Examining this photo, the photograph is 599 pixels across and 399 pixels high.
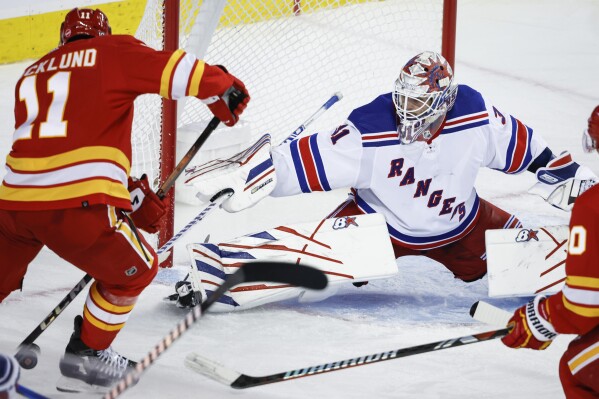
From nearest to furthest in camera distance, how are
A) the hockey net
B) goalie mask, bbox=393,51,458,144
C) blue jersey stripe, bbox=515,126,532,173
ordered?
1. goalie mask, bbox=393,51,458,144
2. blue jersey stripe, bbox=515,126,532,173
3. the hockey net

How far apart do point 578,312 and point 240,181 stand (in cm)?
138

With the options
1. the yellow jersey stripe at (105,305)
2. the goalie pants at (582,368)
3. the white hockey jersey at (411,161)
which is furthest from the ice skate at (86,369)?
the goalie pants at (582,368)

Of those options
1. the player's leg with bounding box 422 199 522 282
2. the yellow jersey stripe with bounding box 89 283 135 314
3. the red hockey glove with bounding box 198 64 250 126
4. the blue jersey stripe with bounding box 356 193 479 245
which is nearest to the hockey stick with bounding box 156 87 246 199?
the red hockey glove with bounding box 198 64 250 126

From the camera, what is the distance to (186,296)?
140 inches

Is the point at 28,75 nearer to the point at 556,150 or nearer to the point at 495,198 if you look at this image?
the point at 495,198

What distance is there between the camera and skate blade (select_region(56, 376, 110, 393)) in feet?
9.68

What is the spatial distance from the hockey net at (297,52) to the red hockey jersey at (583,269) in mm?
2093

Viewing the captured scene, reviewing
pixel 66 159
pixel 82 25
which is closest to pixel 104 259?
pixel 66 159

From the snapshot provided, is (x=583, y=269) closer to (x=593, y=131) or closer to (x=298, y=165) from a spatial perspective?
(x=593, y=131)

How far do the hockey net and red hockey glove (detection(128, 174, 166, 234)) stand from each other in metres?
1.06

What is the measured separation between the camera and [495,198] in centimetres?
486

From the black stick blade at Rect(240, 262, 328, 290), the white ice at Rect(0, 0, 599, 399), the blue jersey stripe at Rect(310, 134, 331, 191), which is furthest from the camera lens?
the blue jersey stripe at Rect(310, 134, 331, 191)

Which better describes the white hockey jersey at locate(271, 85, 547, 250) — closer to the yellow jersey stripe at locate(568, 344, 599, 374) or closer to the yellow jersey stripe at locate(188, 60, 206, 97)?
the yellow jersey stripe at locate(188, 60, 206, 97)

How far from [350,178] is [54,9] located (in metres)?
3.03
